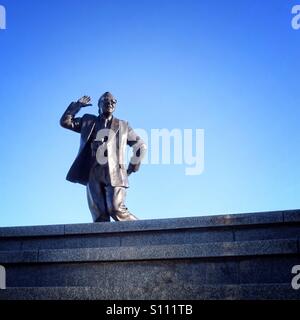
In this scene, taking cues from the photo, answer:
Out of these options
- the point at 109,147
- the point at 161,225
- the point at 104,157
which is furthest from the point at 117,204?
the point at 161,225

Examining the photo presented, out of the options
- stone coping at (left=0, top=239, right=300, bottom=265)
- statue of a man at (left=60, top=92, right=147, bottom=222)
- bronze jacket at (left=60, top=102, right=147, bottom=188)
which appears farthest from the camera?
bronze jacket at (left=60, top=102, right=147, bottom=188)

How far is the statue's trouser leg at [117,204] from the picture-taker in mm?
8375

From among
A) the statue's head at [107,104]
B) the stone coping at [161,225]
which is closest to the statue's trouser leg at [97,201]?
the statue's head at [107,104]

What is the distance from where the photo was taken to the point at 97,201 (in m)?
8.60

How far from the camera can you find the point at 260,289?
5.31m

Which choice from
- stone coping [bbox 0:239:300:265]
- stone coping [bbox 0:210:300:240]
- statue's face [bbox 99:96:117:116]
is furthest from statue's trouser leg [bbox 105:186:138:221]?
stone coping [bbox 0:239:300:265]

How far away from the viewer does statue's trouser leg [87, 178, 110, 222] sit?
854 centimetres

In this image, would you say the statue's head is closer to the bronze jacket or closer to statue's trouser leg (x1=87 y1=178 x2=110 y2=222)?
the bronze jacket

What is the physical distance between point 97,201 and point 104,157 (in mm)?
786

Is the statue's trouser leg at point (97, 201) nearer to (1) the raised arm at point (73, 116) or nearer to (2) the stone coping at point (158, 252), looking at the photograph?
(1) the raised arm at point (73, 116)

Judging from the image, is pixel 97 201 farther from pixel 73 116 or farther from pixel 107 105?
pixel 107 105

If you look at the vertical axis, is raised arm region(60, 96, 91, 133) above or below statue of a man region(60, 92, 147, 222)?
above

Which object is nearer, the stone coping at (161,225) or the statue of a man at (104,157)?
the stone coping at (161,225)

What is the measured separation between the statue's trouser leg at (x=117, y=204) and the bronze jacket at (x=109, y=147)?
14 centimetres
